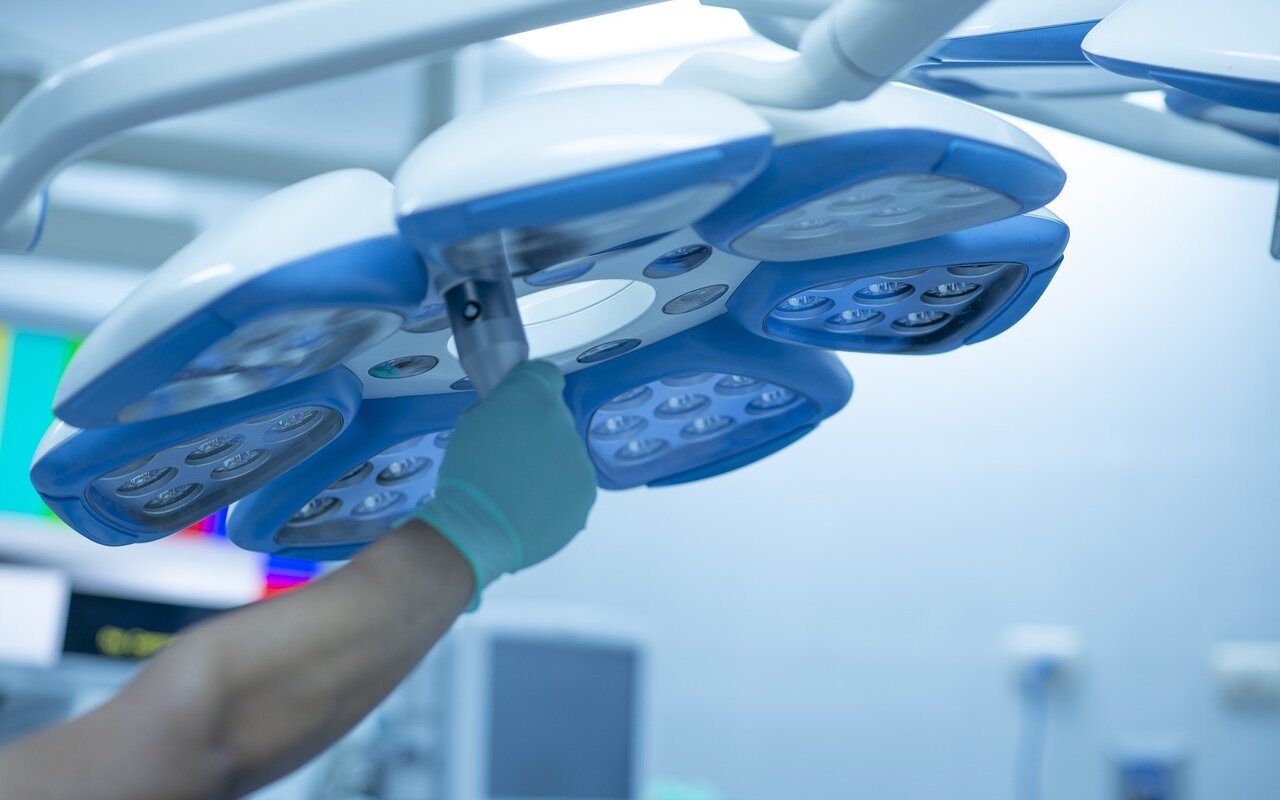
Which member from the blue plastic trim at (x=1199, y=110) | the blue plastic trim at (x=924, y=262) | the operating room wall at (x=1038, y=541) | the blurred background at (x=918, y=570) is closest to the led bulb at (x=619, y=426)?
the blue plastic trim at (x=924, y=262)

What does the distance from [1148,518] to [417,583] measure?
2259mm

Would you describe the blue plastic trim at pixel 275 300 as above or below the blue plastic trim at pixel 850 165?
below

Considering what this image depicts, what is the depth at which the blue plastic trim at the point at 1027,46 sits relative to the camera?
2.09 feet

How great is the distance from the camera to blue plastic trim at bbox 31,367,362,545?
53 cm

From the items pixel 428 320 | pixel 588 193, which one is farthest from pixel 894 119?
pixel 428 320

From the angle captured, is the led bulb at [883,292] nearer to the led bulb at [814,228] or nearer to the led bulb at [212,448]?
the led bulb at [814,228]

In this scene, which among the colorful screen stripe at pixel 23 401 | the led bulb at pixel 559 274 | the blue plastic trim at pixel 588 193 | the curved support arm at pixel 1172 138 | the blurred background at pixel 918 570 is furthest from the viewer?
the colorful screen stripe at pixel 23 401

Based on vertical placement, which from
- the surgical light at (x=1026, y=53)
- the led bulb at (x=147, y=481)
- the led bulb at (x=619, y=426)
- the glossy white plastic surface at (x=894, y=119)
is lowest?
the led bulb at (x=147, y=481)

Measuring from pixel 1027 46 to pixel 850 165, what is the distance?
281 millimetres

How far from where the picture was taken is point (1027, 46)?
65 centimetres

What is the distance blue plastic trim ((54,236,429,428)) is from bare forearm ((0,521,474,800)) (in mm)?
106

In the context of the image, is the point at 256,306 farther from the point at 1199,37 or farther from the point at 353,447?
the point at 1199,37

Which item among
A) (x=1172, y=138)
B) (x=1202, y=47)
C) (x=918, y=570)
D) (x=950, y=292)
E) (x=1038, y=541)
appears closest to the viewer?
(x=1202, y=47)

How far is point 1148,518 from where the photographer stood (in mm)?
2439
